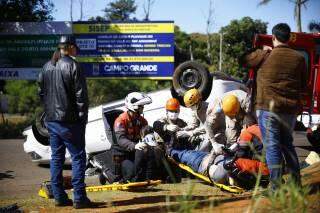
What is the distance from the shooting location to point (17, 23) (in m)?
21.9

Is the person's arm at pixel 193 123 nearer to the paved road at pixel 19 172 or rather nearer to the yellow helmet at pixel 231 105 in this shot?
the yellow helmet at pixel 231 105

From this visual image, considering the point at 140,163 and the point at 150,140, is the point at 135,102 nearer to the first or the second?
the point at 150,140

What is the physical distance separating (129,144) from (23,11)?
16.8m

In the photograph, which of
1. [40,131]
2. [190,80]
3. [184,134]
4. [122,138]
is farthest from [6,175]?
[190,80]

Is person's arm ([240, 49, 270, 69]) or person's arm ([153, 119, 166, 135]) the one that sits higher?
person's arm ([240, 49, 270, 69])

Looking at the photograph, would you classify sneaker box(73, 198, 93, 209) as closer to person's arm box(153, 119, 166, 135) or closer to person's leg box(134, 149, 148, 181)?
person's leg box(134, 149, 148, 181)

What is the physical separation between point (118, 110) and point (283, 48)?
15.3 feet

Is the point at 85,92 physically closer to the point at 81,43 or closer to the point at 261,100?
the point at 261,100

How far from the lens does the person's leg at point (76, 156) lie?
6.20 m

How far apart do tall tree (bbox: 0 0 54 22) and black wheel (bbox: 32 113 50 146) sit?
1305 centimetres

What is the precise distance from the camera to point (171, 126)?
31.0ft

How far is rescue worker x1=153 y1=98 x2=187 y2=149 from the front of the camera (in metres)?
9.35

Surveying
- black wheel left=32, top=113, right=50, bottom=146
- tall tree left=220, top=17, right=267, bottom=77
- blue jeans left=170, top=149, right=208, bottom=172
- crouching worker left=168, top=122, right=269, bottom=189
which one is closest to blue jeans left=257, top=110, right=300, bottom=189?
crouching worker left=168, top=122, right=269, bottom=189

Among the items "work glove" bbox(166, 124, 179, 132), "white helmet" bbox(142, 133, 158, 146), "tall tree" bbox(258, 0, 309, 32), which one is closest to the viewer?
"white helmet" bbox(142, 133, 158, 146)
